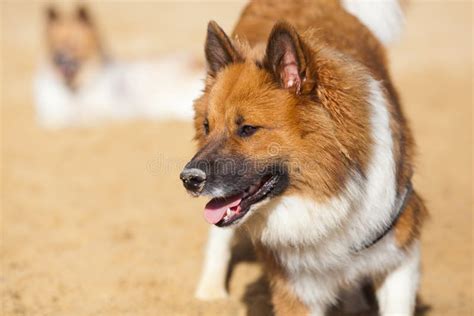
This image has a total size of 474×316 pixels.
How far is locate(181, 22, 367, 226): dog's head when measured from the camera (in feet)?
11.6

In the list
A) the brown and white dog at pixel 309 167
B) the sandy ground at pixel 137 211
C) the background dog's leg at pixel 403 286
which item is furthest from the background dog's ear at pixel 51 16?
the background dog's leg at pixel 403 286

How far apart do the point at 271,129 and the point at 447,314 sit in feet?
6.36

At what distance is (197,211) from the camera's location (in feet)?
21.8

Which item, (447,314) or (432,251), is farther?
(432,251)

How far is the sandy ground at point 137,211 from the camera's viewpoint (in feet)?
16.2

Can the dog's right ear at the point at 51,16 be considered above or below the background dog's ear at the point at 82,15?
above

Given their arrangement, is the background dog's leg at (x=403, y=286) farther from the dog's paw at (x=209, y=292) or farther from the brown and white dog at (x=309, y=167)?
the dog's paw at (x=209, y=292)

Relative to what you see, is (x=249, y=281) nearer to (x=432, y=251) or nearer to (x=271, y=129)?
(x=432, y=251)

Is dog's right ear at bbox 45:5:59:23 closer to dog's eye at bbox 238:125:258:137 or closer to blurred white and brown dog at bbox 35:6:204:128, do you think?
blurred white and brown dog at bbox 35:6:204:128

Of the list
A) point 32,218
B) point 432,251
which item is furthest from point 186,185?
point 32,218

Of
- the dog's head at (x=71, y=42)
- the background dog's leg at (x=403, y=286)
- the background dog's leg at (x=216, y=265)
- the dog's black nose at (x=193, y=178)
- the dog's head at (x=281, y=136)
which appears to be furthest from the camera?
the dog's head at (x=71, y=42)

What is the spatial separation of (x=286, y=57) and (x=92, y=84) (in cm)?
775

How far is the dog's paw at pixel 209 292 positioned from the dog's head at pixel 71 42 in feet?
21.2

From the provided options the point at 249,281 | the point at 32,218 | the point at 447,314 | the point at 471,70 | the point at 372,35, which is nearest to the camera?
the point at 447,314
